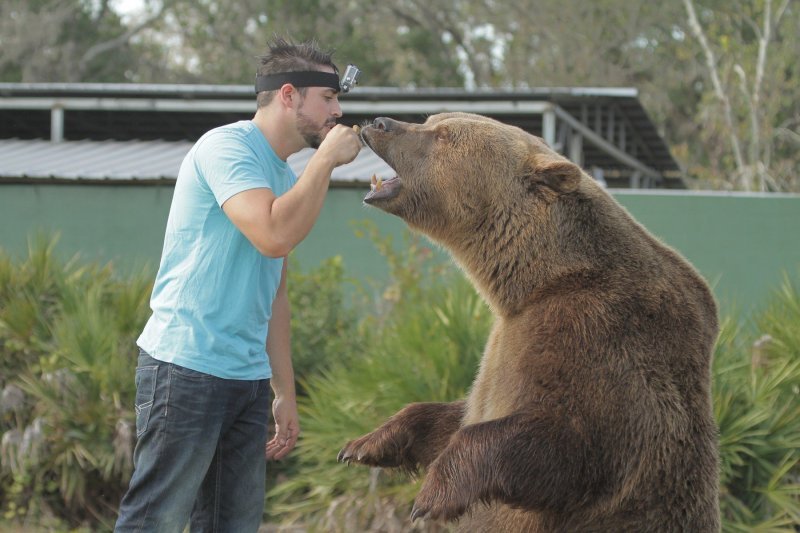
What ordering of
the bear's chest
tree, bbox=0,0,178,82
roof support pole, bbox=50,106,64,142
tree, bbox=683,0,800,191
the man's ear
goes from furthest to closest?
1. tree, bbox=0,0,178,82
2. tree, bbox=683,0,800,191
3. roof support pole, bbox=50,106,64,142
4. the man's ear
5. the bear's chest

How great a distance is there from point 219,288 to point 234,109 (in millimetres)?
12385

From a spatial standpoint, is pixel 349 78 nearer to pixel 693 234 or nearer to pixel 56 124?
pixel 693 234

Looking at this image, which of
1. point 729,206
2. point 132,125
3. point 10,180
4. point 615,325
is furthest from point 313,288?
point 132,125

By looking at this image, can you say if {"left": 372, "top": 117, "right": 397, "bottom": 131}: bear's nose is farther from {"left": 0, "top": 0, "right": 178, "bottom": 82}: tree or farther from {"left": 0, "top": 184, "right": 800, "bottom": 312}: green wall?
{"left": 0, "top": 0, "right": 178, "bottom": 82}: tree

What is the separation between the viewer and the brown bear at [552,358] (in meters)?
3.40

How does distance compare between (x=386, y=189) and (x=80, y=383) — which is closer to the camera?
(x=386, y=189)

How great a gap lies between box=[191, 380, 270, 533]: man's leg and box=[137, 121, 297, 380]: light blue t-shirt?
0.79 ft

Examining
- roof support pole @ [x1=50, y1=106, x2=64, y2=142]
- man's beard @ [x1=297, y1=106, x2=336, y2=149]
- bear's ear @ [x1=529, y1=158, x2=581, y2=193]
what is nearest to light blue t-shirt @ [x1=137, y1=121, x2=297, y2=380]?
man's beard @ [x1=297, y1=106, x2=336, y2=149]

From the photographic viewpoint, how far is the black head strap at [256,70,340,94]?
Result: 4.14m

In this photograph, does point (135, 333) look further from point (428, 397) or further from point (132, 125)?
point (132, 125)

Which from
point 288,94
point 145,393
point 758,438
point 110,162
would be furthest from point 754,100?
point 145,393

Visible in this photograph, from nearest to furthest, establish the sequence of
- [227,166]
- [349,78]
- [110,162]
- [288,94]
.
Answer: [227,166] < [288,94] < [349,78] < [110,162]

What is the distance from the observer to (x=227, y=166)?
3787 millimetres

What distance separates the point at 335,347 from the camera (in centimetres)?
753
